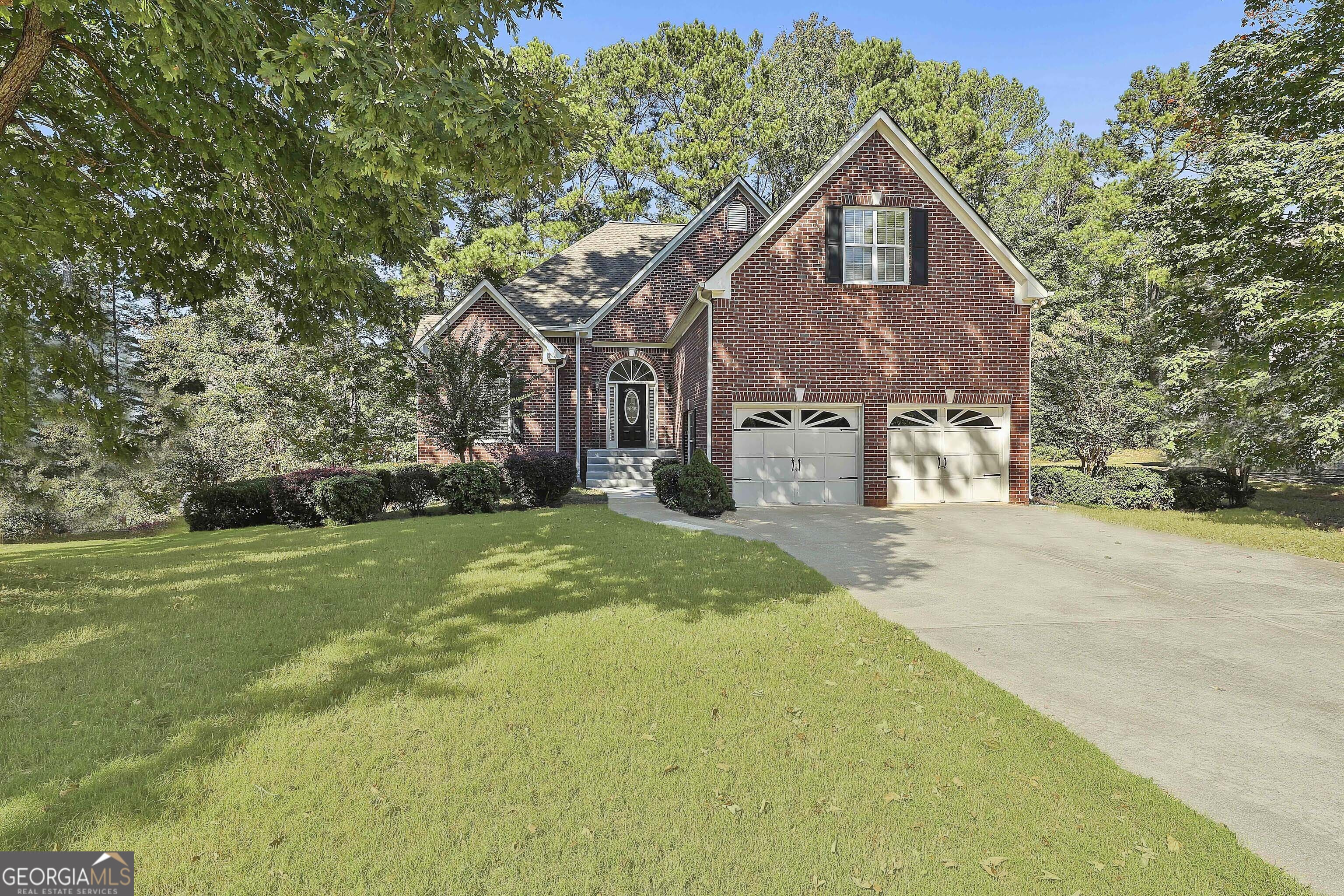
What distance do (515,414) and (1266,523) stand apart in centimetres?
1808

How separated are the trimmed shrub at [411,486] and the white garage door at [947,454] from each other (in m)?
10.9

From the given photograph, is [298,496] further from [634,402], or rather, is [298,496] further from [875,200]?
[875,200]

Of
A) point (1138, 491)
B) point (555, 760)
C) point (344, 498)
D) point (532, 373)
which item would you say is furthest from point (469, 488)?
point (1138, 491)

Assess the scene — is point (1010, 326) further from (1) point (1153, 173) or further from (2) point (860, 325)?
(1) point (1153, 173)

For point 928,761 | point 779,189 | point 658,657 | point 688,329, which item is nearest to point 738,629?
point 658,657

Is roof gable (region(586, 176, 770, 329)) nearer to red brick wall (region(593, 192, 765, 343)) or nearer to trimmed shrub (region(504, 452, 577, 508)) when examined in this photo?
red brick wall (region(593, 192, 765, 343))

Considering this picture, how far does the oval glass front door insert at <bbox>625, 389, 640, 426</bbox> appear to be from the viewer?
66.7 ft

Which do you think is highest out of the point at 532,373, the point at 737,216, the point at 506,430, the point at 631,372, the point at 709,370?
the point at 737,216

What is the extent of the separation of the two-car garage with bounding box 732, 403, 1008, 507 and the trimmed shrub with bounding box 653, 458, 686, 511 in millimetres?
1387

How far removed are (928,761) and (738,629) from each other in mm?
2333

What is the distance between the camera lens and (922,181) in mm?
14312

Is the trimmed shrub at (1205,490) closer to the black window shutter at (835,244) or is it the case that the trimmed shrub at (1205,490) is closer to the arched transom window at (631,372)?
the black window shutter at (835,244)

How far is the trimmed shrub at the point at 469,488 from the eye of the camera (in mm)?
13938

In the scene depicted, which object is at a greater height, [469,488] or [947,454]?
[947,454]
